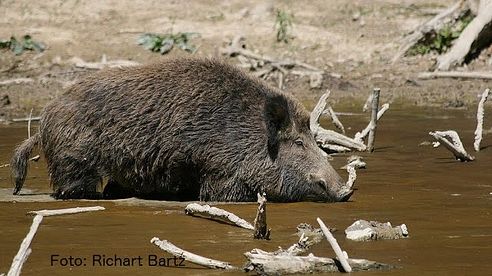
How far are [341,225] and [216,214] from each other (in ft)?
2.91

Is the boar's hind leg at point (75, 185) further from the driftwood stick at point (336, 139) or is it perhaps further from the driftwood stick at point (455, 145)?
the driftwood stick at point (455, 145)

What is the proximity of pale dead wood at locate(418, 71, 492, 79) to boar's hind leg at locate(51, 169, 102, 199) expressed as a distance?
304 inches

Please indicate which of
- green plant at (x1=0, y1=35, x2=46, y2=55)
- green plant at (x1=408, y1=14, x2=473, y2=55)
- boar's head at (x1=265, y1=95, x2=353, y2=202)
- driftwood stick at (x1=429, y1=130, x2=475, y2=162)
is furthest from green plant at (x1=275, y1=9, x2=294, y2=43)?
Result: boar's head at (x1=265, y1=95, x2=353, y2=202)

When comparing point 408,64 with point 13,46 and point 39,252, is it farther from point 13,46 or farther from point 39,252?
point 39,252

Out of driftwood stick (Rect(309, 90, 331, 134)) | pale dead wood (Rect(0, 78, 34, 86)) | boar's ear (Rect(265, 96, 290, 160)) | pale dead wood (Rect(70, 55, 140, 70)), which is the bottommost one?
pale dead wood (Rect(0, 78, 34, 86))

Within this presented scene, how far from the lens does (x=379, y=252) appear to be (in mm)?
7418

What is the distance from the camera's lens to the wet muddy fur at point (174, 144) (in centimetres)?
997

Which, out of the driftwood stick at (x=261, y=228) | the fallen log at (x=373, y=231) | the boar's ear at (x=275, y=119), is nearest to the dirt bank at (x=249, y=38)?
the boar's ear at (x=275, y=119)

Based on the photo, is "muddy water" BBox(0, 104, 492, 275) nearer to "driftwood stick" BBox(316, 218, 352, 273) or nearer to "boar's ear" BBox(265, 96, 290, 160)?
"driftwood stick" BBox(316, 218, 352, 273)

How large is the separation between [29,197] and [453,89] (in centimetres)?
863

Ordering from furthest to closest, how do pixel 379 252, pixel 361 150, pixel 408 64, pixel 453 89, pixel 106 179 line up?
pixel 408 64 → pixel 453 89 → pixel 361 150 → pixel 106 179 → pixel 379 252

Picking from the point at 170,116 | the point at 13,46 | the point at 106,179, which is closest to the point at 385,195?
the point at 170,116

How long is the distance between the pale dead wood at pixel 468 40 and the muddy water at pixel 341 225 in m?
5.98

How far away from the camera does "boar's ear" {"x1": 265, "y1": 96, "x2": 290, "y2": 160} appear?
10062mm
